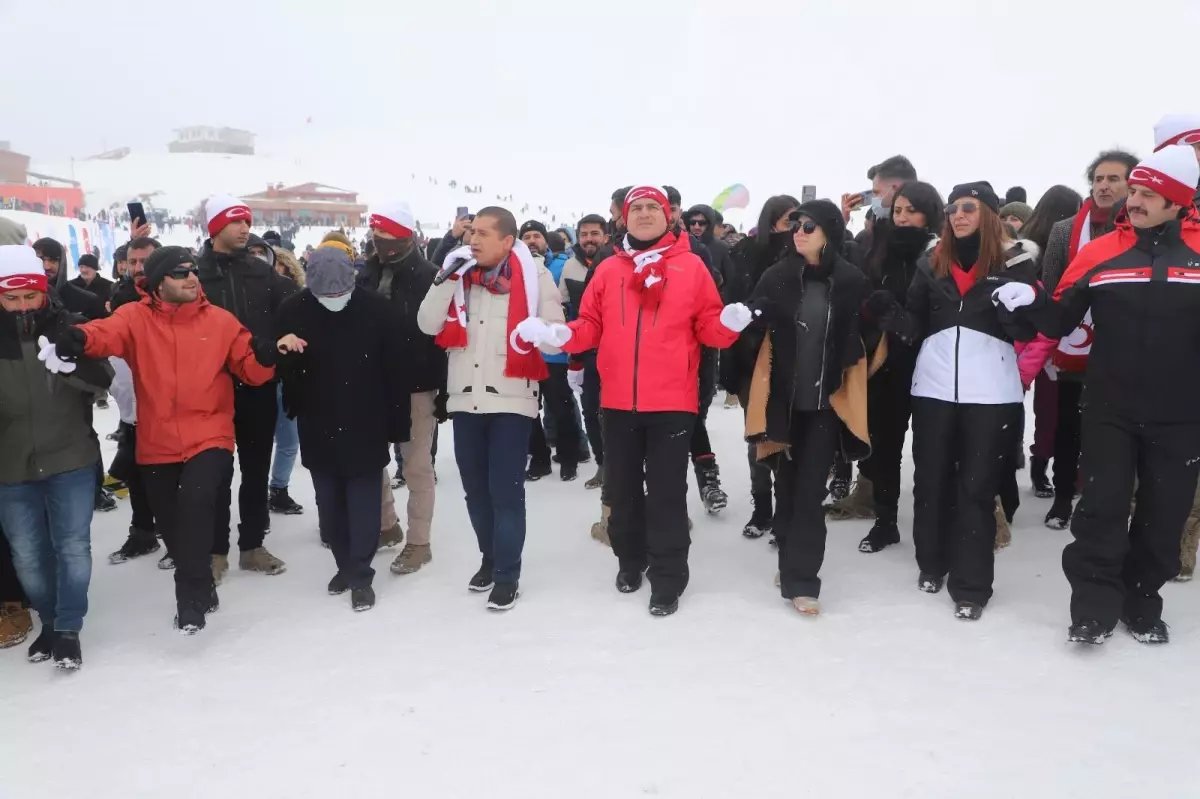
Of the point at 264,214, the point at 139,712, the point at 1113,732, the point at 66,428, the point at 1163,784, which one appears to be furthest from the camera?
the point at 264,214

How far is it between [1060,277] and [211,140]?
133874mm

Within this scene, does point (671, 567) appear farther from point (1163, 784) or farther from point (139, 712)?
point (139, 712)

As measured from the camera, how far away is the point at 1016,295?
11.2 feet

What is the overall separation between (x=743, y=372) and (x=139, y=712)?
3060 millimetres

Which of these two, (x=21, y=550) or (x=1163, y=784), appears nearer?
(x=1163, y=784)

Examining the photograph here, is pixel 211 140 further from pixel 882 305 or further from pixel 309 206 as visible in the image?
pixel 882 305

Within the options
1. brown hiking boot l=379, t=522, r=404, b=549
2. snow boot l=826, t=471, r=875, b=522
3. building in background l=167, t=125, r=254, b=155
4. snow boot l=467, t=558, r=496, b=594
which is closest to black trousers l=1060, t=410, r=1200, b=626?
snow boot l=826, t=471, r=875, b=522

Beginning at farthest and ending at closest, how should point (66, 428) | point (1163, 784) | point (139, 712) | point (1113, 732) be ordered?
1. point (66, 428)
2. point (139, 712)
3. point (1113, 732)
4. point (1163, 784)

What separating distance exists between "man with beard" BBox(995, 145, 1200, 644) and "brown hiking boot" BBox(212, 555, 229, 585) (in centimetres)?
423

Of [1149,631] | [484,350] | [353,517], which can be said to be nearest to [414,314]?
[484,350]

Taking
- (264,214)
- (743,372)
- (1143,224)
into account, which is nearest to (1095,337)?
(1143,224)

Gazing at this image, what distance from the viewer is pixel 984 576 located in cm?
380

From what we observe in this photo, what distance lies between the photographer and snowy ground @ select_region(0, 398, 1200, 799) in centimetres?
267

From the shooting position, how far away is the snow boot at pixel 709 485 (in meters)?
→ 5.37
